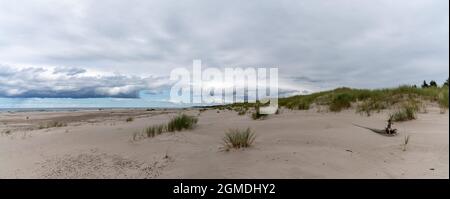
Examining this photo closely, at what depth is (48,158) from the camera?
5.60 meters

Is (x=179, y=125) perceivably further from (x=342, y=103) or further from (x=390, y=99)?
(x=390, y=99)

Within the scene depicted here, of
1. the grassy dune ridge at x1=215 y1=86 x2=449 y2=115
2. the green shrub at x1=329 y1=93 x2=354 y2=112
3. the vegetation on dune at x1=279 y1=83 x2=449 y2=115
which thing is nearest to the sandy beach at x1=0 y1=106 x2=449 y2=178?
the grassy dune ridge at x1=215 y1=86 x2=449 y2=115

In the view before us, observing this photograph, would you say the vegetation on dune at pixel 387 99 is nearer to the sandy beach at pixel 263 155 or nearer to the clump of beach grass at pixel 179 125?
the sandy beach at pixel 263 155

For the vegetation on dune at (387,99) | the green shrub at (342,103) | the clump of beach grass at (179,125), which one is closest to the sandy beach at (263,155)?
the clump of beach grass at (179,125)

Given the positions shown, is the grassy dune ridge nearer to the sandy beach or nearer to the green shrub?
the green shrub

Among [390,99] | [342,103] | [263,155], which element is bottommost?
[263,155]

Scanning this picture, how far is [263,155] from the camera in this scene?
4309 millimetres

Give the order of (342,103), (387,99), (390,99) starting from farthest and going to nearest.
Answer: (342,103) → (387,99) → (390,99)

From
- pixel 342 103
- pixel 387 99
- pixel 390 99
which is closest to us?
pixel 390 99

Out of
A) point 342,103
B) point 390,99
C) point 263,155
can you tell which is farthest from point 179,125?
point 390,99

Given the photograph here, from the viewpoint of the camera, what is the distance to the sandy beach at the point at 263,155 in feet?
11.8

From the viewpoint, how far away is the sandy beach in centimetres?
360

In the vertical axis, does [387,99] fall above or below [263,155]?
above
